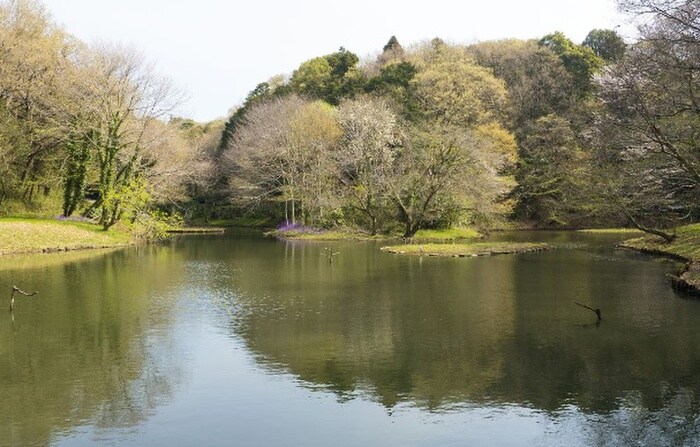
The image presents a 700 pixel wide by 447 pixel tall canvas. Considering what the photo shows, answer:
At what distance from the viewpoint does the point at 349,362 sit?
46.6 feet

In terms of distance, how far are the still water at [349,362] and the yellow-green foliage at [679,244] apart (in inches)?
354

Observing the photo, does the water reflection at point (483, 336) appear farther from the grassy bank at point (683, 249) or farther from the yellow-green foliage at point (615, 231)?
the yellow-green foliage at point (615, 231)

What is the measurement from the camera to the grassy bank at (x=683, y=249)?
79.4ft

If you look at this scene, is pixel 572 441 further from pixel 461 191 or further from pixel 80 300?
pixel 461 191

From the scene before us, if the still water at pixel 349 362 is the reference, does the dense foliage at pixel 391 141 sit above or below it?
above

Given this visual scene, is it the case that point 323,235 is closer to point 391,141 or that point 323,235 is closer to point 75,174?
point 391,141

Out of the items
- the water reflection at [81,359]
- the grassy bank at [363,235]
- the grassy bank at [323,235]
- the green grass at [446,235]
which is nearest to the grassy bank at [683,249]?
the green grass at [446,235]

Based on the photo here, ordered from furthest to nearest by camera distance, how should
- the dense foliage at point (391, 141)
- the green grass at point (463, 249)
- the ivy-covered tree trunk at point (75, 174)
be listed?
the ivy-covered tree trunk at point (75, 174) → the green grass at point (463, 249) → the dense foliage at point (391, 141)

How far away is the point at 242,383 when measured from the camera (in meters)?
12.9

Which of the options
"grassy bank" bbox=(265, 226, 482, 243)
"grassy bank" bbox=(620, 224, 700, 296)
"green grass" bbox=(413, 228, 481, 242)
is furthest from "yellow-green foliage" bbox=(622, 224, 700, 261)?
"grassy bank" bbox=(265, 226, 482, 243)

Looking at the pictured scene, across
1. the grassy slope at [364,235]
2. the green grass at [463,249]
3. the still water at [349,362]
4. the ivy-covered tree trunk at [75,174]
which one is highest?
the ivy-covered tree trunk at [75,174]

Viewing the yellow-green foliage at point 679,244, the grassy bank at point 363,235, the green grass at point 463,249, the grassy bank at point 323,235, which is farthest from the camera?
the grassy bank at point 323,235

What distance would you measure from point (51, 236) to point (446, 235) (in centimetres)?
2853

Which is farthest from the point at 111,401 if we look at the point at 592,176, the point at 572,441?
the point at 592,176
